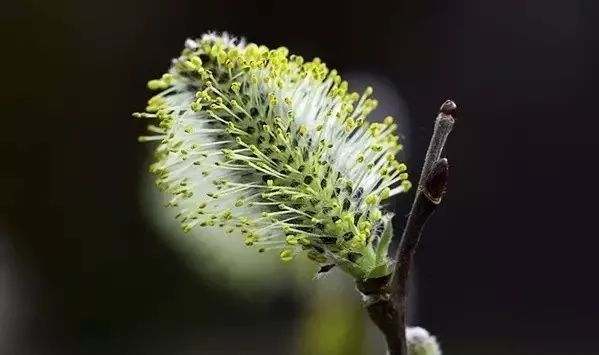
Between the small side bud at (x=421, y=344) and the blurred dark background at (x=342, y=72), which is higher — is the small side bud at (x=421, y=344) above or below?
below

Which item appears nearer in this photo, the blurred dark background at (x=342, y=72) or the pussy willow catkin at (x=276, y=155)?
the pussy willow catkin at (x=276, y=155)

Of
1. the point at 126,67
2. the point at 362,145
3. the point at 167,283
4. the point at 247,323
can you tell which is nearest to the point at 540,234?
the point at 247,323

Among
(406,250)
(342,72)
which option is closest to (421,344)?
(406,250)

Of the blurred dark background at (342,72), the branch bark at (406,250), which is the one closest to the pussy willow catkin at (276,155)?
the branch bark at (406,250)

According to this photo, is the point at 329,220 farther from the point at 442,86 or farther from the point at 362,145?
the point at 442,86

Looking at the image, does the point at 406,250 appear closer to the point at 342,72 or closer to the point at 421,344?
the point at 421,344

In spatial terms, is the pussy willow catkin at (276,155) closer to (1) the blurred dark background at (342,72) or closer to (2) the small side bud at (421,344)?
(2) the small side bud at (421,344)
